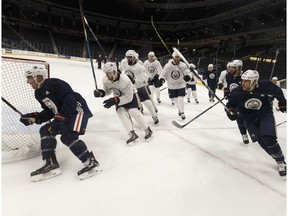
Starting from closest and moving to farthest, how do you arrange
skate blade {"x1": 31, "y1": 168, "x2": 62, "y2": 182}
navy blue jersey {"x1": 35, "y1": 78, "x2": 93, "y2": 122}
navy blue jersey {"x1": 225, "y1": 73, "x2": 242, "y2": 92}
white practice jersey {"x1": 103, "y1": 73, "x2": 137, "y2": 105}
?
1. skate blade {"x1": 31, "y1": 168, "x2": 62, "y2": 182}
2. navy blue jersey {"x1": 35, "y1": 78, "x2": 93, "y2": 122}
3. white practice jersey {"x1": 103, "y1": 73, "x2": 137, "y2": 105}
4. navy blue jersey {"x1": 225, "y1": 73, "x2": 242, "y2": 92}

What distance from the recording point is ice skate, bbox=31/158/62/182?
199 centimetres

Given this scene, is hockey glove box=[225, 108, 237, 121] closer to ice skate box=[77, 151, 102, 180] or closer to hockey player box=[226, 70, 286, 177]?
hockey player box=[226, 70, 286, 177]

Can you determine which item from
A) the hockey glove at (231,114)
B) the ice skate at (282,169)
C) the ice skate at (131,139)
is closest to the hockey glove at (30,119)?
the ice skate at (131,139)

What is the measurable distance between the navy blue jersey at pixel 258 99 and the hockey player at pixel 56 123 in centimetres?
167

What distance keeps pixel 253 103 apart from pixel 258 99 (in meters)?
0.06

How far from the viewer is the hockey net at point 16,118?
231cm

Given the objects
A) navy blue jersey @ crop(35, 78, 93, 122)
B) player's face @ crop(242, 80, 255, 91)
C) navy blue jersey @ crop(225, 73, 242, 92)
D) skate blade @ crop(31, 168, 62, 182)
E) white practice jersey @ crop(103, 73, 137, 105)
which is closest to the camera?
skate blade @ crop(31, 168, 62, 182)

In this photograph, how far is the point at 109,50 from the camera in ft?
79.2

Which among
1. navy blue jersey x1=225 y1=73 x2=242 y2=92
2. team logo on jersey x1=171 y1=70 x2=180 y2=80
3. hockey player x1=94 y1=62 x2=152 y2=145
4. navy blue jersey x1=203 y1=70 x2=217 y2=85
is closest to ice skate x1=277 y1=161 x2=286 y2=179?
hockey player x1=94 y1=62 x2=152 y2=145

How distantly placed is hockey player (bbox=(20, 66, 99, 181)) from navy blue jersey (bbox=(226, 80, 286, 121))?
167 centimetres

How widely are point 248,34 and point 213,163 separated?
17.2 meters

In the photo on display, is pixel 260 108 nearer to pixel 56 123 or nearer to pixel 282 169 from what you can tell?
pixel 282 169

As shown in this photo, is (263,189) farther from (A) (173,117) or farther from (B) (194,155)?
(A) (173,117)

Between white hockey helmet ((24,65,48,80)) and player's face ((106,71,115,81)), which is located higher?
white hockey helmet ((24,65,48,80))
